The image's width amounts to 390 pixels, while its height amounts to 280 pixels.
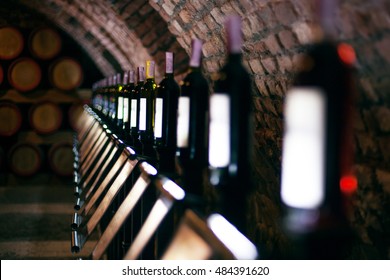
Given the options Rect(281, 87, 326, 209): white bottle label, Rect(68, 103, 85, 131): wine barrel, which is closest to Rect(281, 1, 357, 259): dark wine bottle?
Rect(281, 87, 326, 209): white bottle label

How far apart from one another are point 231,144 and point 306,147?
23.4 inches

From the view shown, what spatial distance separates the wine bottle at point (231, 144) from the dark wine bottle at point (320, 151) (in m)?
0.51

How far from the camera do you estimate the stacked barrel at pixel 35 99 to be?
28.0ft

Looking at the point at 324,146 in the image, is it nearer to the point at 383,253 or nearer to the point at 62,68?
the point at 383,253

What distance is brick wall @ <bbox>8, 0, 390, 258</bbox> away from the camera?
2.04 meters

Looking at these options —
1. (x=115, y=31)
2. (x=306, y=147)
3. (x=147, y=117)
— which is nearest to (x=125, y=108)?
(x=147, y=117)

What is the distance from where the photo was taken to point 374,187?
7.11 ft

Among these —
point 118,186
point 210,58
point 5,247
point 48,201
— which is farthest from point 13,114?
point 118,186

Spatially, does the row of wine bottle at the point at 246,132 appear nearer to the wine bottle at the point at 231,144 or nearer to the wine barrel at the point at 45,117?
the wine bottle at the point at 231,144

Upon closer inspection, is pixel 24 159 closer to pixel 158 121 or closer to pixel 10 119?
pixel 10 119

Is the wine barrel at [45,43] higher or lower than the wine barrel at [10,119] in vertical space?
higher

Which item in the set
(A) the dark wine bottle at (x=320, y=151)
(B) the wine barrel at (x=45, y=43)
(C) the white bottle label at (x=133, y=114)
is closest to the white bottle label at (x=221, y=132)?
(A) the dark wine bottle at (x=320, y=151)

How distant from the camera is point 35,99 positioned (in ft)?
29.0
